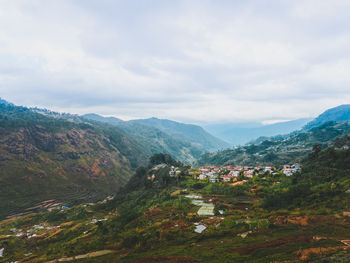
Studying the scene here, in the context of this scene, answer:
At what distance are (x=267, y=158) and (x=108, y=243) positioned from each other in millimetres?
182091

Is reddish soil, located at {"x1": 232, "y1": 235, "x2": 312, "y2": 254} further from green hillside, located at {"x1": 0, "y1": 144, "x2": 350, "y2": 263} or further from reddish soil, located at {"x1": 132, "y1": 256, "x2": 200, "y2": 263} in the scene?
reddish soil, located at {"x1": 132, "y1": 256, "x2": 200, "y2": 263}

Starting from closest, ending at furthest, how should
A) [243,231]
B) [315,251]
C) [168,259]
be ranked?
[315,251], [168,259], [243,231]

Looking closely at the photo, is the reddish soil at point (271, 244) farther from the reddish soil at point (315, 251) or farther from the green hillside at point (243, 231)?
the reddish soil at point (315, 251)

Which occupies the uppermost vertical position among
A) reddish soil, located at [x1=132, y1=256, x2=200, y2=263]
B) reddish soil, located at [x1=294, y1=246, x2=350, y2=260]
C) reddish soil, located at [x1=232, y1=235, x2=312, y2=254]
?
reddish soil, located at [x1=294, y1=246, x2=350, y2=260]

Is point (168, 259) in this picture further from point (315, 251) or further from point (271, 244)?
point (315, 251)

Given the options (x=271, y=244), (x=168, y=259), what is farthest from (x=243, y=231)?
(x=168, y=259)

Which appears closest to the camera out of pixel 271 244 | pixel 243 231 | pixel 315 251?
pixel 315 251

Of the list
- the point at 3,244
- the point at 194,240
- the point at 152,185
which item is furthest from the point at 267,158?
the point at 3,244

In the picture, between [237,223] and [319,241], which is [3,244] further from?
[319,241]

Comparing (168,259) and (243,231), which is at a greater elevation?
(243,231)

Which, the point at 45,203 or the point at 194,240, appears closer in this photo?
the point at 194,240

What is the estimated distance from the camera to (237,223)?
129 ft

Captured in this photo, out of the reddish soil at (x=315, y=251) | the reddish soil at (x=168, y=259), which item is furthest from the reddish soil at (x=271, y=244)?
the reddish soil at (x=168, y=259)

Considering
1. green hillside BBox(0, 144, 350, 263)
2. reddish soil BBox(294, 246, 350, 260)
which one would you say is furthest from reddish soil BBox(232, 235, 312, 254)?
reddish soil BBox(294, 246, 350, 260)
